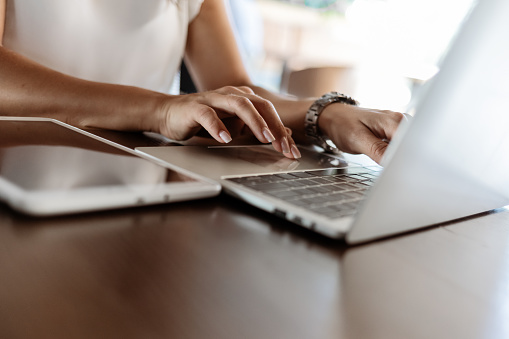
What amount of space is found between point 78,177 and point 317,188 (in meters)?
0.22

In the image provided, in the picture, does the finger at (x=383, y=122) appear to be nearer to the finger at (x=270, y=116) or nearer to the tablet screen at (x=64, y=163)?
the finger at (x=270, y=116)

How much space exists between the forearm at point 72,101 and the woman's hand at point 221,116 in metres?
0.04

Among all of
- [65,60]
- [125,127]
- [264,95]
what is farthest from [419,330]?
[65,60]

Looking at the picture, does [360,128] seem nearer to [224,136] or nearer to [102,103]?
[224,136]

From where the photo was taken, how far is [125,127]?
690mm

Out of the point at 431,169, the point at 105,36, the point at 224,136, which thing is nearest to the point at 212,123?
the point at 224,136

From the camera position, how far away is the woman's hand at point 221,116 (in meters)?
0.60

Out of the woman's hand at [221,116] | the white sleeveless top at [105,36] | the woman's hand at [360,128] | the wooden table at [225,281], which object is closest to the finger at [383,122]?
the woman's hand at [360,128]

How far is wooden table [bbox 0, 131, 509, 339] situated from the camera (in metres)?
0.23

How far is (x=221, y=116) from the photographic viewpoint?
2.21 ft

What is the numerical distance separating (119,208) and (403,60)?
512 cm

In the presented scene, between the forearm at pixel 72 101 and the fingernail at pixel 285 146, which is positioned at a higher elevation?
the fingernail at pixel 285 146

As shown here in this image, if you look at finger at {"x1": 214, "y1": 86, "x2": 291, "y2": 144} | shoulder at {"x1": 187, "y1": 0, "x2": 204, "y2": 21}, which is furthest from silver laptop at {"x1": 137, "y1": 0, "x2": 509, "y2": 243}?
shoulder at {"x1": 187, "y1": 0, "x2": 204, "y2": 21}

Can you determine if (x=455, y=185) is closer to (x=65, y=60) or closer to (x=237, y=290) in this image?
(x=237, y=290)
